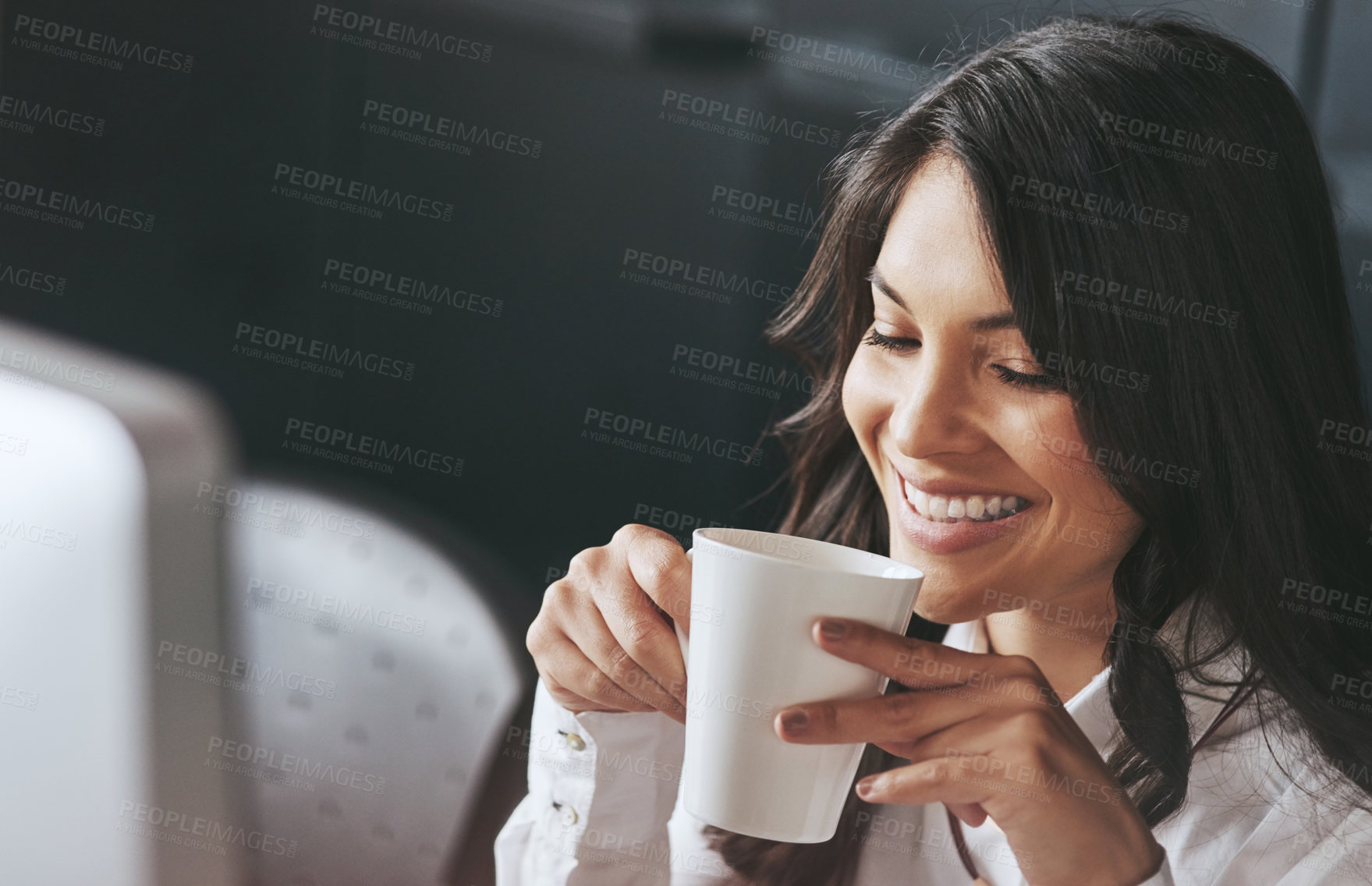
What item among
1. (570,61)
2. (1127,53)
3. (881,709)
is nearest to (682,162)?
(570,61)

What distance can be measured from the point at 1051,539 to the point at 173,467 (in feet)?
1.91

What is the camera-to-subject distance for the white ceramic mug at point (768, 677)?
0.32m

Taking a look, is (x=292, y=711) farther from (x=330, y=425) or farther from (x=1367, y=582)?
(x=1367, y=582)

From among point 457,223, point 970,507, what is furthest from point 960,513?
point 457,223

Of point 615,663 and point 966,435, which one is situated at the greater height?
point 966,435

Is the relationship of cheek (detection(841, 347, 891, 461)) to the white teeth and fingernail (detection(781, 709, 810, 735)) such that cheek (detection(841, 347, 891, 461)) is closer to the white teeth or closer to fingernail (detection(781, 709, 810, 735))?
the white teeth

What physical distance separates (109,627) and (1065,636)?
2.04 feet

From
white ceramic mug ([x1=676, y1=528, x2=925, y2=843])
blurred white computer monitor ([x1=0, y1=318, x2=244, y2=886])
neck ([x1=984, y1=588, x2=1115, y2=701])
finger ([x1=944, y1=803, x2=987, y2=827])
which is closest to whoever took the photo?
white ceramic mug ([x1=676, y1=528, x2=925, y2=843])

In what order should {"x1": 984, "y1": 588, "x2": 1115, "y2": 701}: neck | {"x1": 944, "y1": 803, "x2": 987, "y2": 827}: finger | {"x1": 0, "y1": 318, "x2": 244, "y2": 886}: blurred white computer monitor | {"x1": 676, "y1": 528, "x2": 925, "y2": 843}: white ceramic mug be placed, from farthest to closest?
{"x1": 0, "y1": 318, "x2": 244, "y2": 886}: blurred white computer monitor < {"x1": 984, "y1": 588, "x2": 1115, "y2": 701}: neck < {"x1": 944, "y1": 803, "x2": 987, "y2": 827}: finger < {"x1": 676, "y1": 528, "x2": 925, "y2": 843}: white ceramic mug

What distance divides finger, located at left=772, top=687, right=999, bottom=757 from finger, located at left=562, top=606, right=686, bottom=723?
115 millimetres

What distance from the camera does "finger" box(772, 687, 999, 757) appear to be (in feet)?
1.08

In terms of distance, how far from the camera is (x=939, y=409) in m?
0.46

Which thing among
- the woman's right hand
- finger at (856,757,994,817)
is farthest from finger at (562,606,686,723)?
finger at (856,757,994,817)

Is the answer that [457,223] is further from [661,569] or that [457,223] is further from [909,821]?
[909,821]
